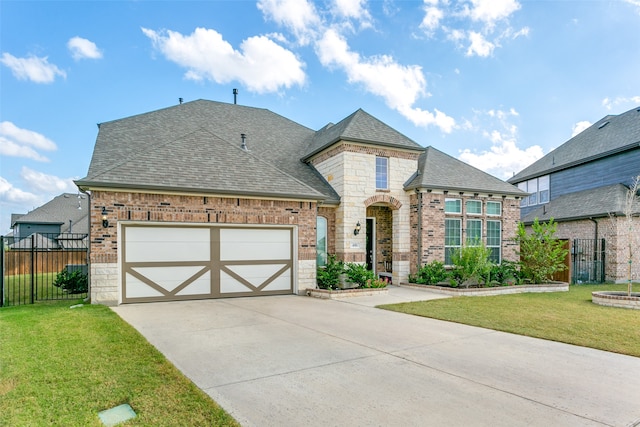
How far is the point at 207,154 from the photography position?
36.8ft

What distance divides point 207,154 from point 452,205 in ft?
31.7

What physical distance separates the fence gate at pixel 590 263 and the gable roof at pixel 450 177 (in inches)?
178

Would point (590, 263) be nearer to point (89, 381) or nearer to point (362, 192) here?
point (362, 192)

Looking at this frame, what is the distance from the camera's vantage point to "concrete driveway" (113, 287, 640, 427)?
340 cm

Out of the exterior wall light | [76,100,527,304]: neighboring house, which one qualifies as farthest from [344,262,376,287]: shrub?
the exterior wall light

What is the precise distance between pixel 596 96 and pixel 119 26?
20.4 meters

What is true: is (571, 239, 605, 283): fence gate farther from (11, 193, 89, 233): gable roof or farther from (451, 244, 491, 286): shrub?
(11, 193, 89, 233): gable roof

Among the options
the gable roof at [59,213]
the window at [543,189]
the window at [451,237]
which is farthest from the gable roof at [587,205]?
the gable roof at [59,213]

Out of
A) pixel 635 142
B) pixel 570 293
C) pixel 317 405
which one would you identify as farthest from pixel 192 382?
pixel 635 142

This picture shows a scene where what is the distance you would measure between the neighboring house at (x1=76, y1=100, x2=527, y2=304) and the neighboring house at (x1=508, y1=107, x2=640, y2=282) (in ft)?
15.5

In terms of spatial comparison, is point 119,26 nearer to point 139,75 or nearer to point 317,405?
point 139,75

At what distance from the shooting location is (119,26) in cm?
1132

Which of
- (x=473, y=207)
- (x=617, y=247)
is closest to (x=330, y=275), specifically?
(x=473, y=207)

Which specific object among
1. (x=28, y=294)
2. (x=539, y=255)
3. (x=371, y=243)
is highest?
(x=371, y=243)
